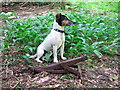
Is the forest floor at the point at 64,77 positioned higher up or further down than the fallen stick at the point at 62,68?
further down

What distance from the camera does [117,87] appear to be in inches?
108

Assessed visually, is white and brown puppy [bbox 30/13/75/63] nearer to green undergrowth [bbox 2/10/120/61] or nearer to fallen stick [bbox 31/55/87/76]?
green undergrowth [bbox 2/10/120/61]

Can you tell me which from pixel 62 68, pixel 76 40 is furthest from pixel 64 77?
pixel 76 40

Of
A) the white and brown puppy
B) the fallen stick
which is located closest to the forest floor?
the fallen stick

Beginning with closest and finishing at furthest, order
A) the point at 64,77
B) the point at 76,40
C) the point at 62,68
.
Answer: the point at 64,77 → the point at 62,68 → the point at 76,40

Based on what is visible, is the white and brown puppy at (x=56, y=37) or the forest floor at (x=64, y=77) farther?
the white and brown puppy at (x=56, y=37)

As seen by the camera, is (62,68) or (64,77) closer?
(64,77)

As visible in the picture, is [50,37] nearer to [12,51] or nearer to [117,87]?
[12,51]

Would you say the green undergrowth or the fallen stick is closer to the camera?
the fallen stick

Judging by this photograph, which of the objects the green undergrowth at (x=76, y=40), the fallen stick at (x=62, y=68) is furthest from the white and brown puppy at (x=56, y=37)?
the fallen stick at (x=62, y=68)

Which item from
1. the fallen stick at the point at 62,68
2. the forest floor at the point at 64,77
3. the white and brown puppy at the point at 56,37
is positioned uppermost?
the white and brown puppy at the point at 56,37

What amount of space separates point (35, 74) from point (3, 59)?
1071mm

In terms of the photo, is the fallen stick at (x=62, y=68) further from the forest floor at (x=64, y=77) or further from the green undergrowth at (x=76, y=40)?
the green undergrowth at (x=76, y=40)

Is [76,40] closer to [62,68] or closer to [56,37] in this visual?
[56,37]
